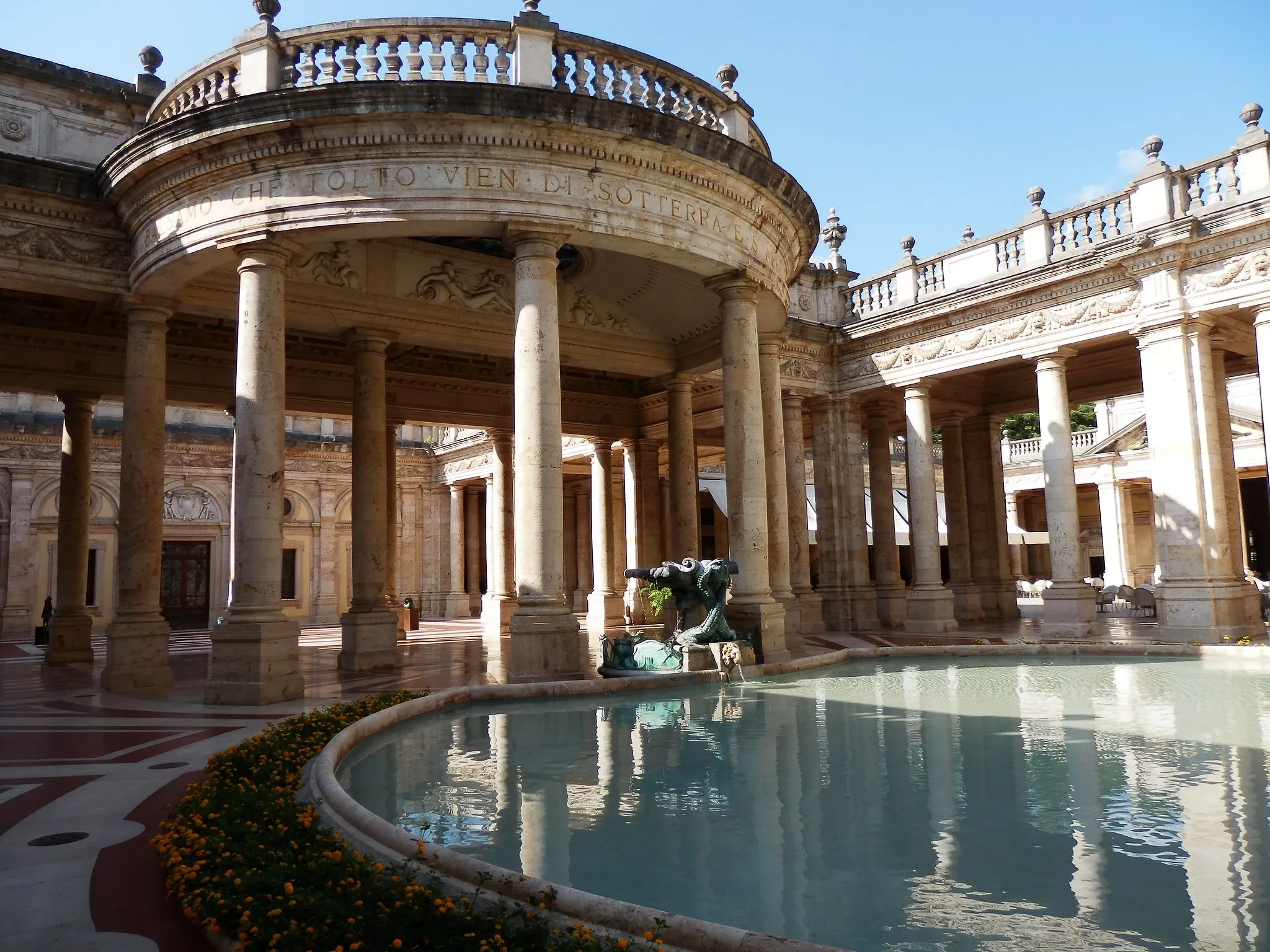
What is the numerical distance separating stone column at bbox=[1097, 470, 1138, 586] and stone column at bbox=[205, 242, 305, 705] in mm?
33346

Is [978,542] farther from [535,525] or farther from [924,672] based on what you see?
[535,525]

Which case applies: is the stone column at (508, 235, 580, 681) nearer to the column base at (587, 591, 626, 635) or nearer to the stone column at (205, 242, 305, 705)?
the stone column at (205, 242, 305, 705)

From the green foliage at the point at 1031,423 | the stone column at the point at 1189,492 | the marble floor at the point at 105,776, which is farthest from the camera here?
the green foliage at the point at 1031,423

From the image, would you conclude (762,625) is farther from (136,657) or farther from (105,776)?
(136,657)

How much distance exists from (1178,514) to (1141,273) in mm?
4644

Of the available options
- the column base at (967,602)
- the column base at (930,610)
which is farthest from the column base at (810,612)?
the column base at (967,602)

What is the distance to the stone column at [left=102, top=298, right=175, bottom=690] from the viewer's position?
1241 centimetres

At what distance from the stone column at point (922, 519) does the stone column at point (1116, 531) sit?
17606 mm

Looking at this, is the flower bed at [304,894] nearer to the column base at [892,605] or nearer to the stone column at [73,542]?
the stone column at [73,542]

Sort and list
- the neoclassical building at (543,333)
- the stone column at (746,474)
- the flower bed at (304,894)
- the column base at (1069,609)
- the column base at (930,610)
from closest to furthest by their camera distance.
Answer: the flower bed at (304,894), the neoclassical building at (543,333), the stone column at (746,474), the column base at (1069,609), the column base at (930,610)

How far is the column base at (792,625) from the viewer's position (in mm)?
15438

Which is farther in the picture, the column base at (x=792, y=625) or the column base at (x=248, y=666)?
the column base at (x=792, y=625)

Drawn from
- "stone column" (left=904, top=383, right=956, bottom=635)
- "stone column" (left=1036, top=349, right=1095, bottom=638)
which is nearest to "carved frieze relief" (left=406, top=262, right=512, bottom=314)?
"stone column" (left=904, top=383, right=956, bottom=635)

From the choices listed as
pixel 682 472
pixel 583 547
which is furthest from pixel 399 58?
pixel 583 547
